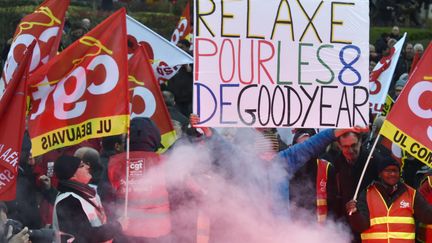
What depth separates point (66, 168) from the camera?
23.8ft

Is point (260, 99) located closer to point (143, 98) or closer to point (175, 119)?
point (143, 98)

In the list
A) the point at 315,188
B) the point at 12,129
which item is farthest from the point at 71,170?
the point at 315,188

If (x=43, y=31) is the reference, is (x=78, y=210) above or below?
below

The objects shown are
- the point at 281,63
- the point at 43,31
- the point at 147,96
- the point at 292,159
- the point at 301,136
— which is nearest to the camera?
the point at 281,63

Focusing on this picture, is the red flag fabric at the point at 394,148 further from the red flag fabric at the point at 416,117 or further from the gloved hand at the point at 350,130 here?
the red flag fabric at the point at 416,117

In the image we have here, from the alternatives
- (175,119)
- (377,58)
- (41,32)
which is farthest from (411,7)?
(41,32)

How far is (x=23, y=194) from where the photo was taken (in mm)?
8812

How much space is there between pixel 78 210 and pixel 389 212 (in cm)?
237

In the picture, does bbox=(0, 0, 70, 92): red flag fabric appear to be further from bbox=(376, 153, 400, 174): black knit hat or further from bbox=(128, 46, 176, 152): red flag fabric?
bbox=(376, 153, 400, 174): black knit hat

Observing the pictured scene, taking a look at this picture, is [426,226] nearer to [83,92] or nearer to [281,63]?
[281,63]

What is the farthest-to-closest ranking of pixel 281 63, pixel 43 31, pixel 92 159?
pixel 43 31, pixel 92 159, pixel 281 63

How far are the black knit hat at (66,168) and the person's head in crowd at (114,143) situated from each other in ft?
4.85

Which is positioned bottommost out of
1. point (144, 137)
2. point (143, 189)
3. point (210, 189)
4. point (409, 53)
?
point (409, 53)

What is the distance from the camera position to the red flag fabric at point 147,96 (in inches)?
345
